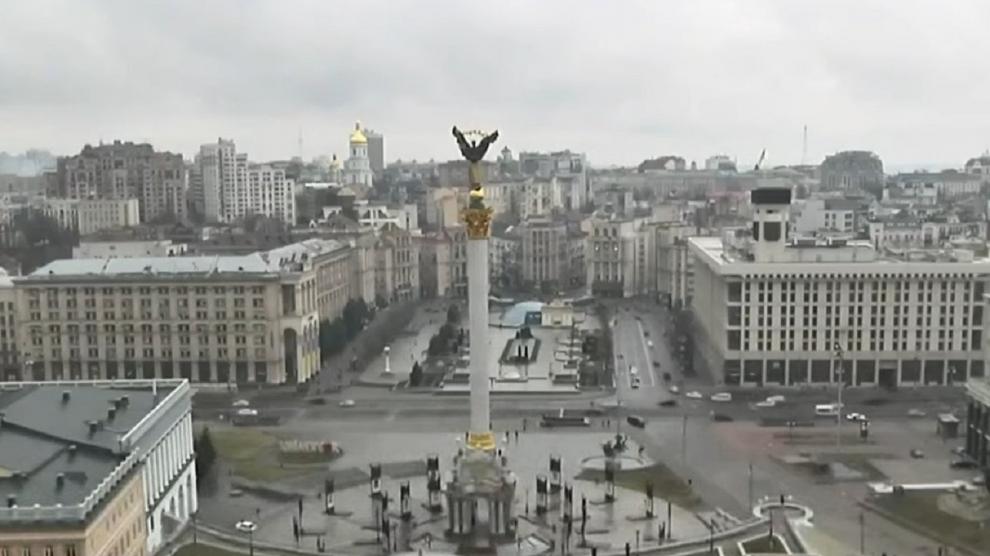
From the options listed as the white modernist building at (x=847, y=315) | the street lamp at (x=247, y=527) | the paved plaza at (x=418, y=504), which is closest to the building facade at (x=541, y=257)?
the white modernist building at (x=847, y=315)

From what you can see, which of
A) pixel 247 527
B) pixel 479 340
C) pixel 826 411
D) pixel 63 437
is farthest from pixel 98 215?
pixel 63 437

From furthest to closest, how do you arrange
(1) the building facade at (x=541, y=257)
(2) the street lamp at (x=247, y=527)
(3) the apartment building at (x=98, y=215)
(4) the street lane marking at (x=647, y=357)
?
(3) the apartment building at (x=98, y=215), (1) the building facade at (x=541, y=257), (4) the street lane marking at (x=647, y=357), (2) the street lamp at (x=247, y=527)

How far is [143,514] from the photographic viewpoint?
47.6 meters

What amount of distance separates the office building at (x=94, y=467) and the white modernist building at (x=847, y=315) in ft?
149

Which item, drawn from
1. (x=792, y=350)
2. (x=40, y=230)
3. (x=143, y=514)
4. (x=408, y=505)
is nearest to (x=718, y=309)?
(x=792, y=350)

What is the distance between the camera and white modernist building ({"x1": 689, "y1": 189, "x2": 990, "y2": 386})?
8600cm

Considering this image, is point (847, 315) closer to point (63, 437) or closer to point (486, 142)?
Answer: point (486, 142)

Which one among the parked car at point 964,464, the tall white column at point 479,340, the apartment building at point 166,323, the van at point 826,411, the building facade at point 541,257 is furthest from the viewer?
the building facade at point 541,257

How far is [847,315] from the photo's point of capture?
86.5 metres

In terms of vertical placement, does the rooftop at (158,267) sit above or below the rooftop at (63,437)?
above

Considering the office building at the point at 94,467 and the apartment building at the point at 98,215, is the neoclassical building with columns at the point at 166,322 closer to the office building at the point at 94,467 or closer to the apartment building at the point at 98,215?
the office building at the point at 94,467

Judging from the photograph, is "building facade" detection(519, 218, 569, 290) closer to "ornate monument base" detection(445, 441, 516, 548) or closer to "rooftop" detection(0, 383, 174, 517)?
"rooftop" detection(0, 383, 174, 517)

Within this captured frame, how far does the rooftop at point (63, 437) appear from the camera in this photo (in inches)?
1641

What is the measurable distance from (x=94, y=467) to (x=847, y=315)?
59.7 metres
